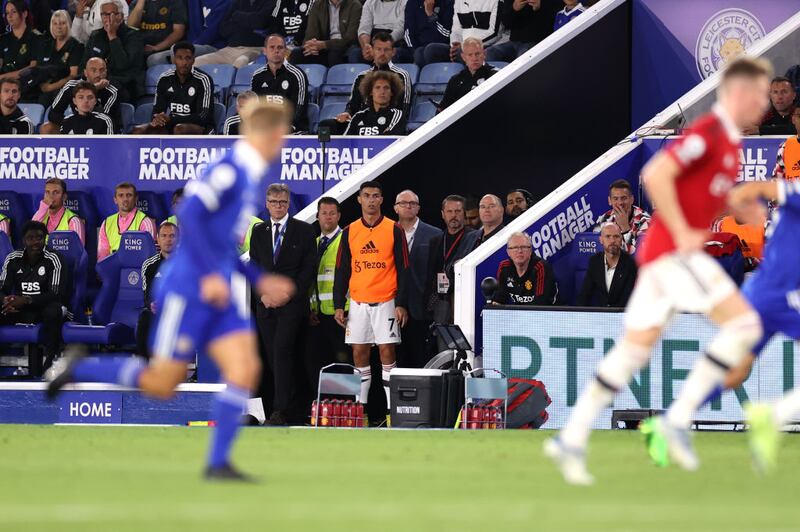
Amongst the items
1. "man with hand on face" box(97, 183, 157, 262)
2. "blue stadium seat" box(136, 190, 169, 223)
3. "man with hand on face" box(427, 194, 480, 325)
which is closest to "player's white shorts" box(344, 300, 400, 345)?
"man with hand on face" box(427, 194, 480, 325)

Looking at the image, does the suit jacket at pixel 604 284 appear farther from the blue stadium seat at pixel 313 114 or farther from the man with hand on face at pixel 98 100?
the man with hand on face at pixel 98 100

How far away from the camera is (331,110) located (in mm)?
18016

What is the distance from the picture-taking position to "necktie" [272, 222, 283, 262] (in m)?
15.1

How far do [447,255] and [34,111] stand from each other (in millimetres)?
7037

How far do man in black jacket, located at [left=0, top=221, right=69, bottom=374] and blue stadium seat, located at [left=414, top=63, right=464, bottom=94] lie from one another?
5.02 metres

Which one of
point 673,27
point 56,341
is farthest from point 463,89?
point 56,341

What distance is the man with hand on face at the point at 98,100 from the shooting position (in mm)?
18172

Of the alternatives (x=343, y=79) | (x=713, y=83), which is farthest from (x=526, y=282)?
(x=343, y=79)

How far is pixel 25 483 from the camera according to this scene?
296 inches

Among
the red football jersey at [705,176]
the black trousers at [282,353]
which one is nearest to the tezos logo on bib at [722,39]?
the black trousers at [282,353]

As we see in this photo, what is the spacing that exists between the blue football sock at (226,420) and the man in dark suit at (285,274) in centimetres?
776

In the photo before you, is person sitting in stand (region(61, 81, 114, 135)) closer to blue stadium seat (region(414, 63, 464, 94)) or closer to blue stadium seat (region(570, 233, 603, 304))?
blue stadium seat (region(414, 63, 464, 94))

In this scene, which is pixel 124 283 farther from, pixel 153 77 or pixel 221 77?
pixel 153 77

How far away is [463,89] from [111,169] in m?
4.29
